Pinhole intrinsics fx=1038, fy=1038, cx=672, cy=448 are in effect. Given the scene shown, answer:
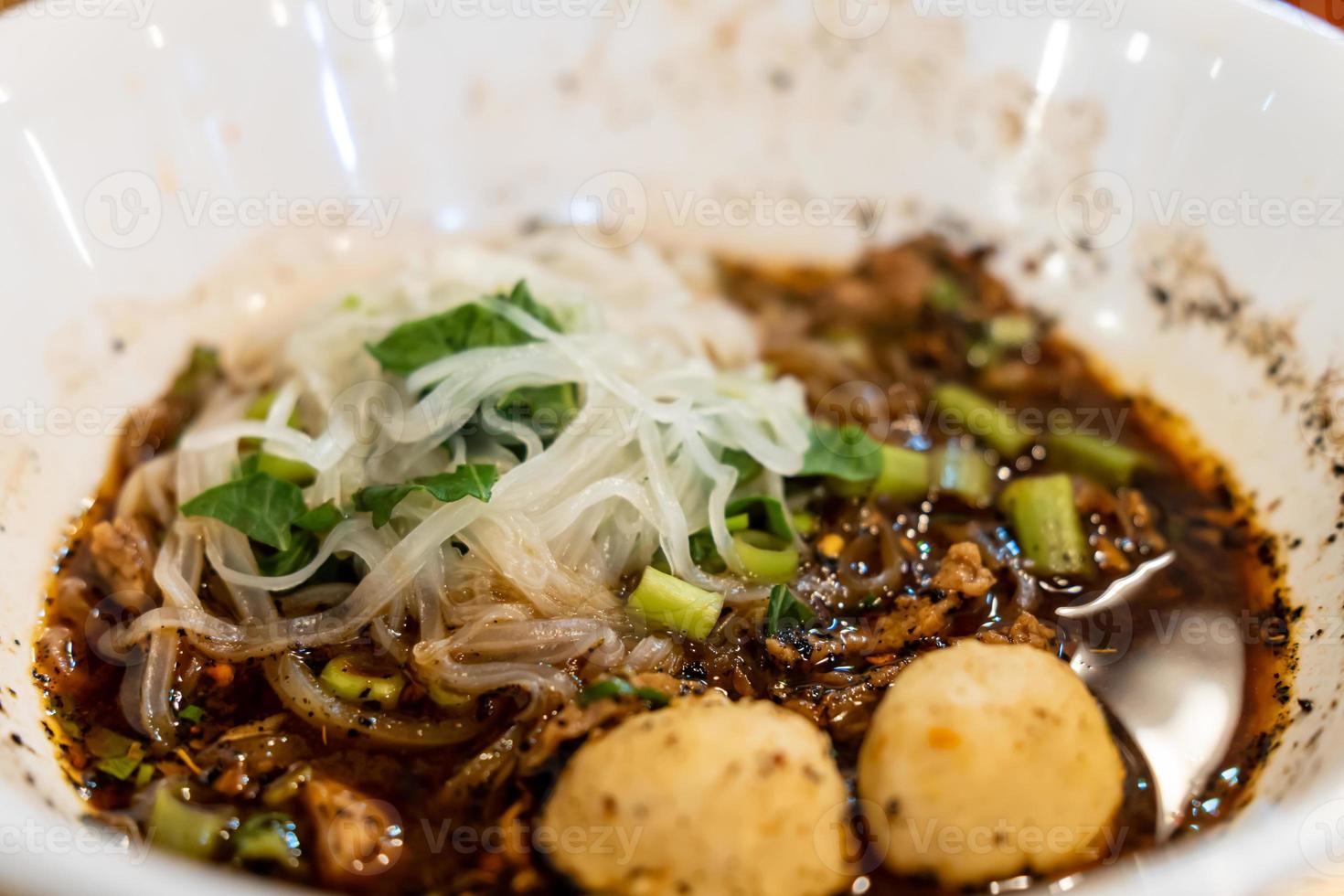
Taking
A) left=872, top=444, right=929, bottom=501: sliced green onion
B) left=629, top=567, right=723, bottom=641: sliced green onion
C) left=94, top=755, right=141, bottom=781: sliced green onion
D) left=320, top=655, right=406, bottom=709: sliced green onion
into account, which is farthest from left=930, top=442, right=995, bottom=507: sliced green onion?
A: left=94, top=755, right=141, bottom=781: sliced green onion

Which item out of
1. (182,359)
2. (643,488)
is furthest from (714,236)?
(182,359)

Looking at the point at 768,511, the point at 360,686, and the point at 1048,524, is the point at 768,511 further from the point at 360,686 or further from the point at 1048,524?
the point at 360,686

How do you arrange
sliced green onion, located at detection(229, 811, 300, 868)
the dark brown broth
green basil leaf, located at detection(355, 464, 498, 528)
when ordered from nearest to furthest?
sliced green onion, located at detection(229, 811, 300, 868) < the dark brown broth < green basil leaf, located at detection(355, 464, 498, 528)

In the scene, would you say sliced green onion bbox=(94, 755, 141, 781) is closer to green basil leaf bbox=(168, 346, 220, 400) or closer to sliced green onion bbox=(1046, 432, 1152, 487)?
green basil leaf bbox=(168, 346, 220, 400)

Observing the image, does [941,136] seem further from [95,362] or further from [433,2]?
[95,362]

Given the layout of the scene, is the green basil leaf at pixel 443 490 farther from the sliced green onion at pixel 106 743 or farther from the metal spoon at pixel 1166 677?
the metal spoon at pixel 1166 677

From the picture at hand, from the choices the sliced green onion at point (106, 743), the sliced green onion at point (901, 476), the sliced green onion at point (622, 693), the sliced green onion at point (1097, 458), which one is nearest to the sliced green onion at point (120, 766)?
the sliced green onion at point (106, 743)
